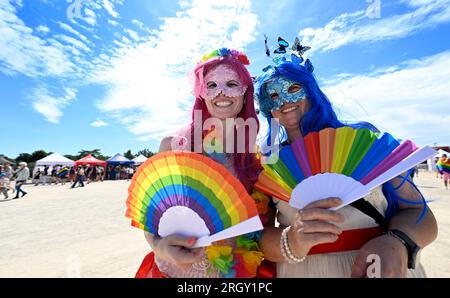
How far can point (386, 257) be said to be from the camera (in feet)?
3.35

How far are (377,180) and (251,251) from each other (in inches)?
30.6

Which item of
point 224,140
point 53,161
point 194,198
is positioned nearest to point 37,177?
point 53,161

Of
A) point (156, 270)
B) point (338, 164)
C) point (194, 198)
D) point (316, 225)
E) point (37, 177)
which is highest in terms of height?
point (37, 177)

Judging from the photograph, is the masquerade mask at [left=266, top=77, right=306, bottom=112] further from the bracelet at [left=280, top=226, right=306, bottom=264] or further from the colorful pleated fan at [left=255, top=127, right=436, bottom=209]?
the bracelet at [left=280, top=226, right=306, bottom=264]

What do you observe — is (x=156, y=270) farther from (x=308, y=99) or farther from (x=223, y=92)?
(x=308, y=99)

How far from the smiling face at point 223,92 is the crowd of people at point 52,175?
11169 millimetres

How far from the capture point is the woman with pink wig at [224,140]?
141 centimetres

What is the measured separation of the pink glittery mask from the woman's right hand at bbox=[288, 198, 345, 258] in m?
0.89

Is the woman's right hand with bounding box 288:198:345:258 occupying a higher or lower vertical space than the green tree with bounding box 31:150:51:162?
lower

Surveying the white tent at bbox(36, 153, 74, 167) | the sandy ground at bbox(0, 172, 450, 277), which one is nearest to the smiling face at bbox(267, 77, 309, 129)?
the sandy ground at bbox(0, 172, 450, 277)

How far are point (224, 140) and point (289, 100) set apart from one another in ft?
1.52

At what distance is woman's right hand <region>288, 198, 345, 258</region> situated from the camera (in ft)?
3.26

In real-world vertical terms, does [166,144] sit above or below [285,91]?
below

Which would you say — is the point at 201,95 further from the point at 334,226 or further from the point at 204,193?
the point at 334,226
